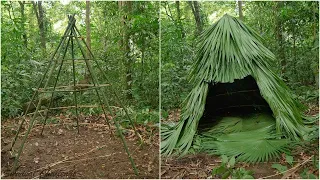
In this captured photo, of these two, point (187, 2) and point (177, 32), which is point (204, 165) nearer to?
point (177, 32)

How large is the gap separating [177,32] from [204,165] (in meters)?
2.37

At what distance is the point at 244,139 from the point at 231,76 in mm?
638

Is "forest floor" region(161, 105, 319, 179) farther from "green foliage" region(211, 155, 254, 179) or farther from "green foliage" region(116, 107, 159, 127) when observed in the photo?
"green foliage" region(116, 107, 159, 127)

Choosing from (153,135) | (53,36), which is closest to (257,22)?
(153,135)

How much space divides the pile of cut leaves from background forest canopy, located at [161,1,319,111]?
133 centimetres

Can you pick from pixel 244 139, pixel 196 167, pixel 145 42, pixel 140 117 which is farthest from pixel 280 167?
pixel 145 42

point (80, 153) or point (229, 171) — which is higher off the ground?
point (229, 171)

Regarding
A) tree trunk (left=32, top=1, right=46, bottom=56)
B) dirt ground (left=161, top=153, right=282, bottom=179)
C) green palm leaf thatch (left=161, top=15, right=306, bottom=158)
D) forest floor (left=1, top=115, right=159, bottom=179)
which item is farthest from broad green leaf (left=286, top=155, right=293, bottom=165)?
tree trunk (left=32, top=1, right=46, bottom=56)

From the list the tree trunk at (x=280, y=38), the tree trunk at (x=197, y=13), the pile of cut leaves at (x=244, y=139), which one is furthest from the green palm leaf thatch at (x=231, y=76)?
the tree trunk at (x=280, y=38)

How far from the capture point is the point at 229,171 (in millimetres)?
2496

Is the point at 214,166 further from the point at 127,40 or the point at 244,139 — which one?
the point at 127,40

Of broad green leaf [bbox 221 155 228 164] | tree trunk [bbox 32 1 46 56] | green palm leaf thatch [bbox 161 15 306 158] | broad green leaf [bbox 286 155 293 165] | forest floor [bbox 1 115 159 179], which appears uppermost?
tree trunk [bbox 32 1 46 56]

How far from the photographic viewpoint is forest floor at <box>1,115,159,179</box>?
9.56 feet

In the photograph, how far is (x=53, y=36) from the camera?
5250mm
